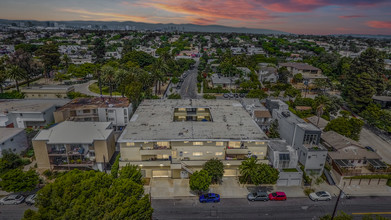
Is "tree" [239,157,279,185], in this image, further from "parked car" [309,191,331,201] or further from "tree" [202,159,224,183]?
"parked car" [309,191,331,201]

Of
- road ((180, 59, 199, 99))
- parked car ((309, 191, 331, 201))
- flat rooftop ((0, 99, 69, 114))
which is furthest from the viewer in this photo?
road ((180, 59, 199, 99))

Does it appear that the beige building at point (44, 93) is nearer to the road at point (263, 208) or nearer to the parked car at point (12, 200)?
the parked car at point (12, 200)

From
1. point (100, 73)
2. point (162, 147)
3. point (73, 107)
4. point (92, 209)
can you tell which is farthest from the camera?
point (100, 73)

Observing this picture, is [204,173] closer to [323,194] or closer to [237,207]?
[237,207]

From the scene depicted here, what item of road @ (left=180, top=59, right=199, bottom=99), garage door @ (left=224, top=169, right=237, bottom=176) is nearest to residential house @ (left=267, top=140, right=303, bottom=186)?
garage door @ (left=224, top=169, right=237, bottom=176)

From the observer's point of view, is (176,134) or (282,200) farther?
(176,134)

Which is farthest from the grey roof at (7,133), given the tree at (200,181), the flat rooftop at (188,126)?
the tree at (200,181)

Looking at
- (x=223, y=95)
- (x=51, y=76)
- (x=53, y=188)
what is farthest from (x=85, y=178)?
(x=51, y=76)
